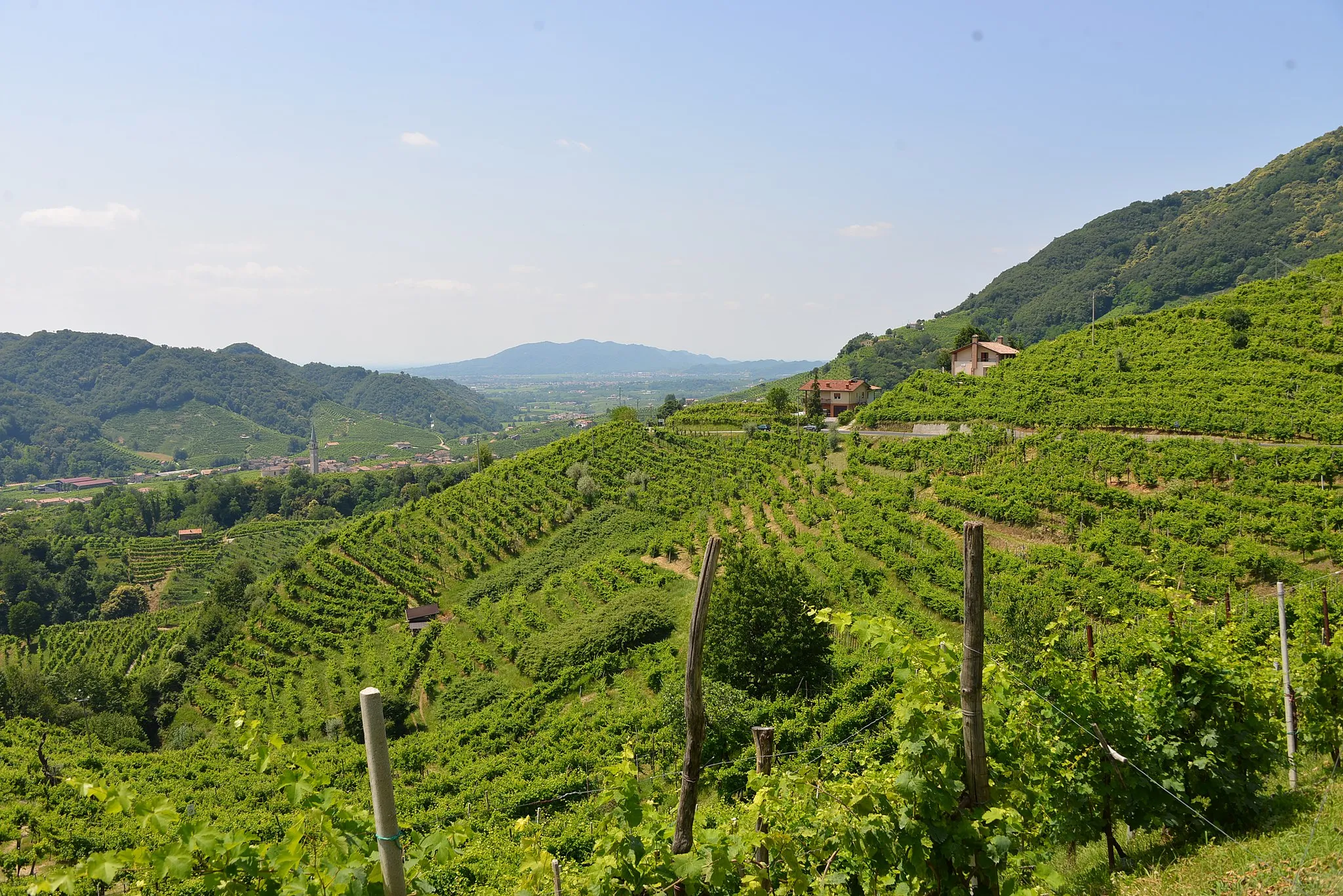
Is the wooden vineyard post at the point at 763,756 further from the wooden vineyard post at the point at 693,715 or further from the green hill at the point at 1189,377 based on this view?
the green hill at the point at 1189,377

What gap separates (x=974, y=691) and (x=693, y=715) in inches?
72.5

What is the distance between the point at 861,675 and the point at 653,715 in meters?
5.02

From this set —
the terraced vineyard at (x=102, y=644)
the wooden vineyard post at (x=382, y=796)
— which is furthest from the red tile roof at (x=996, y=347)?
the terraced vineyard at (x=102, y=644)

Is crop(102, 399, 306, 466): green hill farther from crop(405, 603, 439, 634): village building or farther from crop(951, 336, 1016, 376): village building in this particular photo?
crop(951, 336, 1016, 376): village building

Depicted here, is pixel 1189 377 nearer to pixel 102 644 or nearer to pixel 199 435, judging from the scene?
pixel 102 644

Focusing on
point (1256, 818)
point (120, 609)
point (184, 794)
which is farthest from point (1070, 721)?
point (120, 609)

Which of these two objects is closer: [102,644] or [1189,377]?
[1189,377]

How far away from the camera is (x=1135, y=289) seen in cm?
10119

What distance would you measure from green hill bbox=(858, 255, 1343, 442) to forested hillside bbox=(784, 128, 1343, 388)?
3420cm

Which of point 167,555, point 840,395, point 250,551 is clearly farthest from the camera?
point 167,555

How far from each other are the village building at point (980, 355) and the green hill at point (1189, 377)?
4074 mm

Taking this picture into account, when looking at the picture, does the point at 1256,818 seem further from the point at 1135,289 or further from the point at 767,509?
the point at 1135,289

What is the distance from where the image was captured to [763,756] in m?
4.36

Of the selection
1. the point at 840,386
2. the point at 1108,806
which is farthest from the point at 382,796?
the point at 840,386
